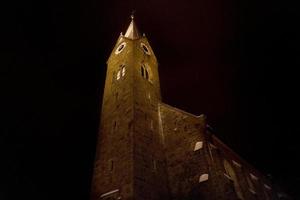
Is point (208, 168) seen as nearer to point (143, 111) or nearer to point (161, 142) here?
point (161, 142)

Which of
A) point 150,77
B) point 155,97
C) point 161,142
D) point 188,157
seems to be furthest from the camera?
point 150,77

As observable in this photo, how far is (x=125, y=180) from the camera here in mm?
16625

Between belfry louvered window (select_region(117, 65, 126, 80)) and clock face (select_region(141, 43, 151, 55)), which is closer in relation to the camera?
belfry louvered window (select_region(117, 65, 126, 80))

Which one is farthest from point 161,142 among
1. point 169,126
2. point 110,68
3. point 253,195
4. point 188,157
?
point 110,68

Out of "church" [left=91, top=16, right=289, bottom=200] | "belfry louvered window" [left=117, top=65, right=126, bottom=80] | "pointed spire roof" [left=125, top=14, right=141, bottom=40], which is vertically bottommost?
"church" [left=91, top=16, right=289, bottom=200]

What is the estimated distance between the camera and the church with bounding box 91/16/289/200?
54.2 feet

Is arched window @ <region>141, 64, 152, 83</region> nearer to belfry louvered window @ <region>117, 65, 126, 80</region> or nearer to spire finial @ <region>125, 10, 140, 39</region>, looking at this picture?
belfry louvered window @ <region>117, 65, 126, 80</region>

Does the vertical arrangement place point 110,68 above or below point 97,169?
above

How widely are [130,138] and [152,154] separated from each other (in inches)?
72.8

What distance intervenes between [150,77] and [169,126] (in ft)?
23.5

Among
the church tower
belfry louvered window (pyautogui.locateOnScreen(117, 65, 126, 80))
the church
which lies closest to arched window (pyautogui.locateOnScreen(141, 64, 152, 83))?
the church tower

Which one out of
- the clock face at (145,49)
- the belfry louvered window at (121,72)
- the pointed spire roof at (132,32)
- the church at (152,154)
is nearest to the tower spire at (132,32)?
the pointed spire roof at (132,32)

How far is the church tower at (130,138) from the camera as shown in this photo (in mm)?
16812

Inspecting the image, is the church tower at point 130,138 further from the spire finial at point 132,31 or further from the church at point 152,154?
the spire finial at point 132,31
